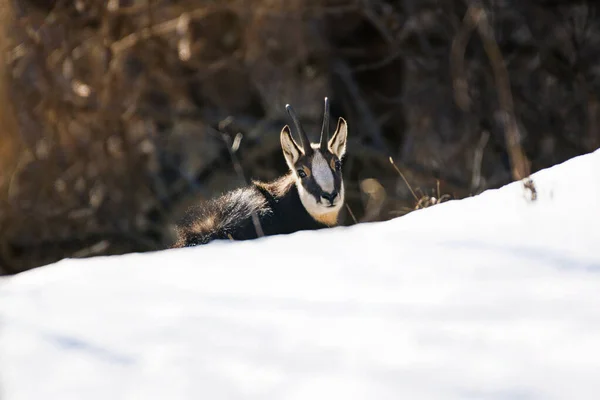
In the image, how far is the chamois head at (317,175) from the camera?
6.51m

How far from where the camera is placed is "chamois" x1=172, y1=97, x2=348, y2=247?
5910 mm

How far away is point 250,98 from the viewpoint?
10.5m

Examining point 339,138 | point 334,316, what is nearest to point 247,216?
point 339,138

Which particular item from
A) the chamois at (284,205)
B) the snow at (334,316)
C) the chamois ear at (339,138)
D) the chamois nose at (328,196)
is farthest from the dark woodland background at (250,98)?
the snow at (334,316)

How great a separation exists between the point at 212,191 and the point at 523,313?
27.3ft

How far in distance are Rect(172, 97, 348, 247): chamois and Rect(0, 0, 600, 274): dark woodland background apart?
270 centimetres

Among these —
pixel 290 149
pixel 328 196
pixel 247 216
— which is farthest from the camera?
pixel 290 149

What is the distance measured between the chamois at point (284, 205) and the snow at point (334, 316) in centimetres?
306

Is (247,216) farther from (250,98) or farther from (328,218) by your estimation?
(250,98)

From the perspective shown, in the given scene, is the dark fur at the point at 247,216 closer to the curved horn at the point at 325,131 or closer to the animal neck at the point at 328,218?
the animal neck at the point at 328,218

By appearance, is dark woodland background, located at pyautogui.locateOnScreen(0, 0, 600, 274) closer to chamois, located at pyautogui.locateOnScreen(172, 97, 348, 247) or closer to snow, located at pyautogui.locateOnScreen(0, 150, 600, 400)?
chamois, located at pyautogui.locateOnScreen(172, 97, 348, 247)

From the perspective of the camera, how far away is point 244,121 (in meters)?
10.3

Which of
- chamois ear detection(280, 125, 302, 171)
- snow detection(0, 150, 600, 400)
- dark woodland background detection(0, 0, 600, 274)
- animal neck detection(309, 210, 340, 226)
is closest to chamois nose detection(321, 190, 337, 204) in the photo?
animal neck detection(309, 210, 340, 226)

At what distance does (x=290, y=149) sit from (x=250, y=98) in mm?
3671
